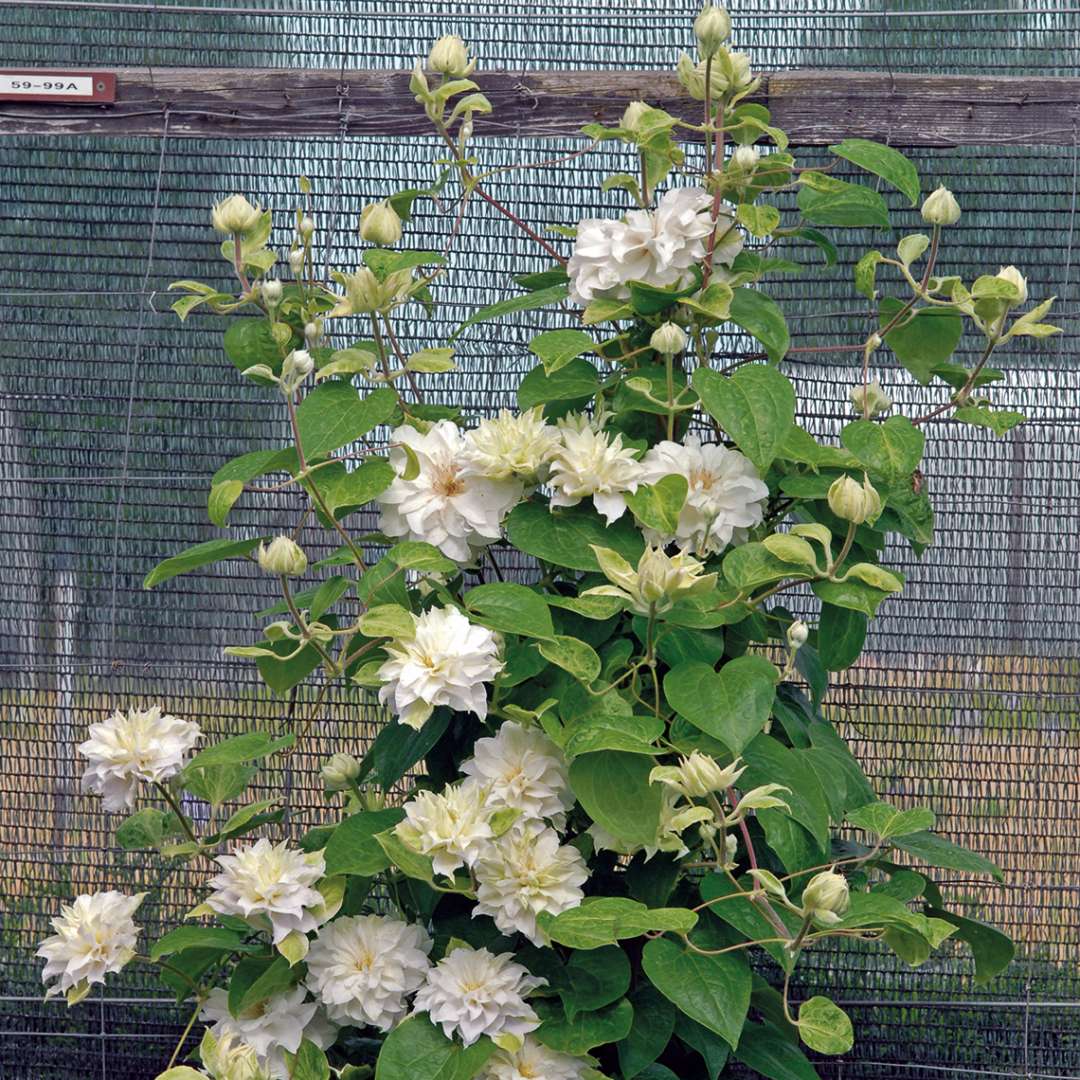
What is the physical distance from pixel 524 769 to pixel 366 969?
0.63 feet

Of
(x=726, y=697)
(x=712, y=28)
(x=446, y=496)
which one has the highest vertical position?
(x=712, y=28)

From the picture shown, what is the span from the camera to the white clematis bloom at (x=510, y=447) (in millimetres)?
925

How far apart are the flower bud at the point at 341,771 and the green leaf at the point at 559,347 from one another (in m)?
0.36

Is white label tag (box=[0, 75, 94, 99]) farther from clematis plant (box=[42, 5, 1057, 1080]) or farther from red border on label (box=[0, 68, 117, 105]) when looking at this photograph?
clematis plant (box=[42, 5, 1057, 1080])

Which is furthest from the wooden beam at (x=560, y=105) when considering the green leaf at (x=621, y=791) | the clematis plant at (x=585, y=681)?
the green leaf at (x=621, y=791)

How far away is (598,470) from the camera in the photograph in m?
0.92

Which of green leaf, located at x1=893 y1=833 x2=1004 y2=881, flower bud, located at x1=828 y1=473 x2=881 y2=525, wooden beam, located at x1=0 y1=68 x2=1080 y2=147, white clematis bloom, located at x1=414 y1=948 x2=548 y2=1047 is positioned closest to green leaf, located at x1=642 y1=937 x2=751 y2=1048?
white clematis bloom, located at x1=414 y1=948 x2=548 y2=1047

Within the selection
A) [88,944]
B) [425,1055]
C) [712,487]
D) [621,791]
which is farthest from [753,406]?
[88,944]

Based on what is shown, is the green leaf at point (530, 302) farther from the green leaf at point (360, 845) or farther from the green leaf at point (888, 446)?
the green leaf at point (360, 845)

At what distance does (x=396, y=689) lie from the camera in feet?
2.85

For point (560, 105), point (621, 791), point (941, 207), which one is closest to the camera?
point (621, 791)

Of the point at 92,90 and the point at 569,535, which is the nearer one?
the point at 569,535

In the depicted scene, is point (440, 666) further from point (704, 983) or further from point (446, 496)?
point (704, 983)

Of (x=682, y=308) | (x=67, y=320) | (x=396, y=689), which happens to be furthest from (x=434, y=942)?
(x=67, y=320)
